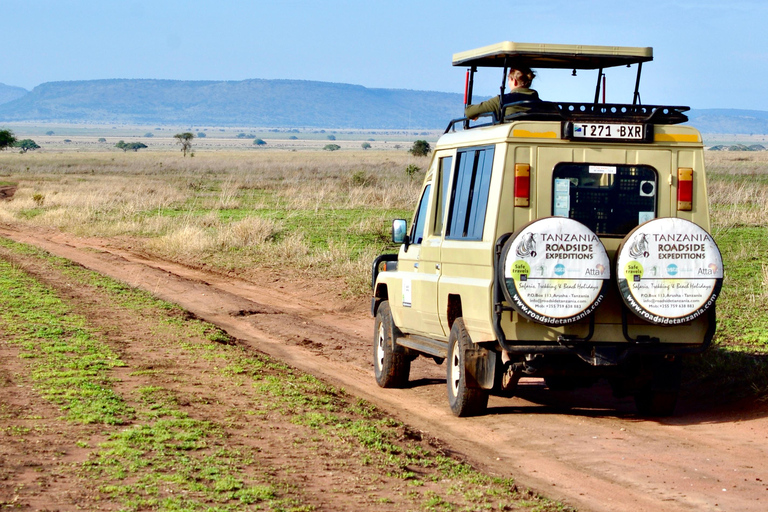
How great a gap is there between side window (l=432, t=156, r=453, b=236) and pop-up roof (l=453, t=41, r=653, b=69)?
0.88m

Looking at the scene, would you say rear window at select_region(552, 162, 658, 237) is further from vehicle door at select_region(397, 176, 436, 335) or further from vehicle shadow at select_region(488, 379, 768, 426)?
vehicle shadow at select_region(488, 379, 768, 426)

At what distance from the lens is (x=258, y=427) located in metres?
6.73

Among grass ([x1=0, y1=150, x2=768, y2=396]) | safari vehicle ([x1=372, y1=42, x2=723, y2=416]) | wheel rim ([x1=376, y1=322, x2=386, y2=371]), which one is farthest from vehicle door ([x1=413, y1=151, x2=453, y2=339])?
grass ([x1=0, y1=150, x2=768, y2=396])

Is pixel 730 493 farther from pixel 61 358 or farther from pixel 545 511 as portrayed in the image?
pixel 61 358

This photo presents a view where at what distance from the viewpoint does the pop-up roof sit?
7414mm

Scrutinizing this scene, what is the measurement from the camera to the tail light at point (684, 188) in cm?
704

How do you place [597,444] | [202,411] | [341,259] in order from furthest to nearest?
[341,259] < [202,411] < [597,444]

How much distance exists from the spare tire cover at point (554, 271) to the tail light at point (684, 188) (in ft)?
2.86

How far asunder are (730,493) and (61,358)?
614 centimetres

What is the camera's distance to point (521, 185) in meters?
6.84

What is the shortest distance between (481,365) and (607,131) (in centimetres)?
196

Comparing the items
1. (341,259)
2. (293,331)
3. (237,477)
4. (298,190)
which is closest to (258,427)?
(237,477)

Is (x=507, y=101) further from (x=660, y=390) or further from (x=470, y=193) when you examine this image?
(x=660, y=390)

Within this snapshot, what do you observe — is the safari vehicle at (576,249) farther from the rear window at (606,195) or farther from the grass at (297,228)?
the grass at (297,228)
